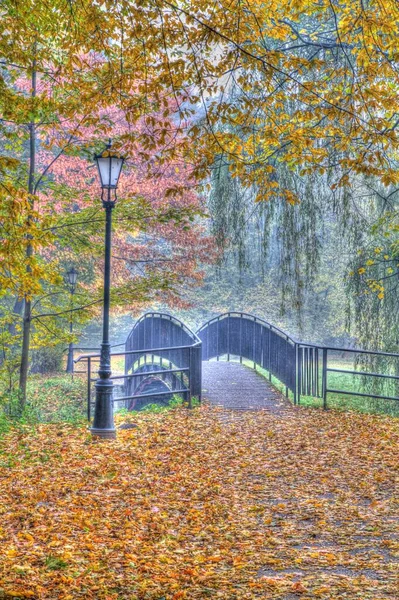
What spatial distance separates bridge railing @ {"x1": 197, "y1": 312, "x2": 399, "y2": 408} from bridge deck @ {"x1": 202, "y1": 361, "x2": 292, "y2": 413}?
332mm

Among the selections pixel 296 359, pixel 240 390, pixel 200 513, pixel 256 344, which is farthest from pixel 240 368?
pixel 200 513

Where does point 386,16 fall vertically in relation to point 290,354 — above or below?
above

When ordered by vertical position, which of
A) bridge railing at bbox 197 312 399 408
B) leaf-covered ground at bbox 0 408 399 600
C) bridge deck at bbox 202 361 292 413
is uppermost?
bridge railing at bbox 197 312 399 408

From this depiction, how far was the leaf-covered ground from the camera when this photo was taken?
3650 millimetres

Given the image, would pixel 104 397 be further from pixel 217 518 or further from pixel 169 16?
pixel 169 16

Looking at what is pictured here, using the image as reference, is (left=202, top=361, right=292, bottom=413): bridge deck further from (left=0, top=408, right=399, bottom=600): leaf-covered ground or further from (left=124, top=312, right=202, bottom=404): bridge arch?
(left=0, top=408, right=399, bottom=600): leaf-covered ground

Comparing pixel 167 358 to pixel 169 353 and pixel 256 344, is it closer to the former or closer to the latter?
pixel 169 353

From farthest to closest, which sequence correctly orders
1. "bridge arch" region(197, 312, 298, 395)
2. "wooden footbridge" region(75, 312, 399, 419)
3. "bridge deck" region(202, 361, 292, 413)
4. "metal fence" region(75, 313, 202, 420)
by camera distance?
"bridge arch" region(197, 312, 298, 395) → "bridge deck" region(202, 361, 292, 413) → "metal fence" region(75, 313, 202, 420) → "wooden footbridge" region(75, 312, 399, 419)

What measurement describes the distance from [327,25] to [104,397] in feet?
22.4

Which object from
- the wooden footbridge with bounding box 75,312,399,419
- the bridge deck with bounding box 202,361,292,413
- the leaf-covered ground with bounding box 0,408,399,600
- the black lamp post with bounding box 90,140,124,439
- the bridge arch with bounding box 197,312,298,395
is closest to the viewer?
the leaf-covered ground with bounding box 0,408,399,600

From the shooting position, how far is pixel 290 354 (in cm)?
1173

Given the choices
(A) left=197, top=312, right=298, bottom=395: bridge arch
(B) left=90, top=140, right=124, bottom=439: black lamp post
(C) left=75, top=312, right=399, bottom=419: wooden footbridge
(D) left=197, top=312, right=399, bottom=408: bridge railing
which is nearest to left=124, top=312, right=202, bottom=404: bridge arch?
(C) left=75, top=312, right=399, bottom=419: wooden footbridge

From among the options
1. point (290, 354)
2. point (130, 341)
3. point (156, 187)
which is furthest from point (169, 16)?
point (130, 341)

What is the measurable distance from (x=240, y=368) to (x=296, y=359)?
15.5 feet
